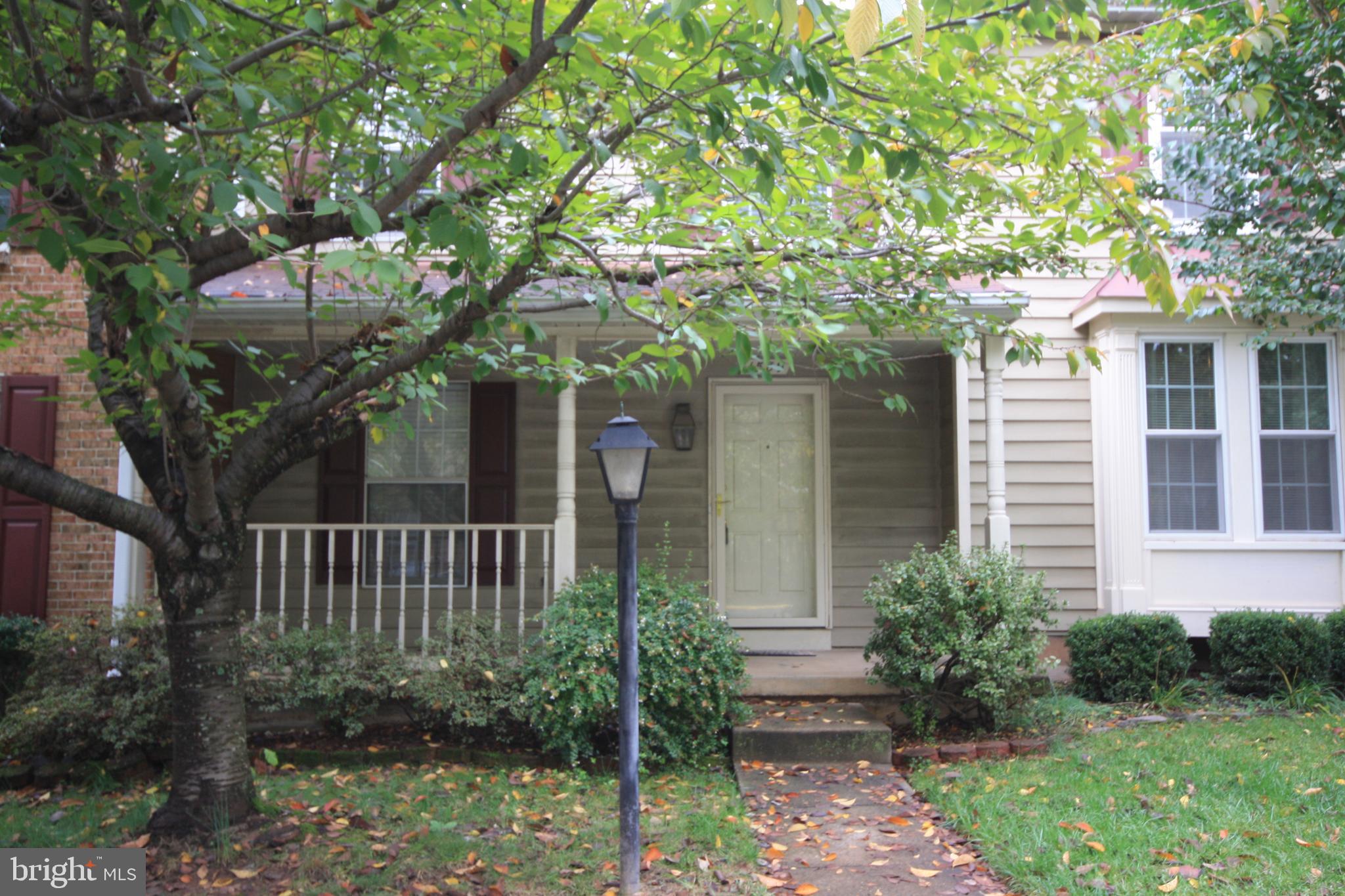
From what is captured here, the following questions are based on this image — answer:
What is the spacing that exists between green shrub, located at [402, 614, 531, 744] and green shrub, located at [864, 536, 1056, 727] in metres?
2.48

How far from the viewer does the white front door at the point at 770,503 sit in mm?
8617

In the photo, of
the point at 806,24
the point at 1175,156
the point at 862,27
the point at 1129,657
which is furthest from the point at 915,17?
the point at 1129,657

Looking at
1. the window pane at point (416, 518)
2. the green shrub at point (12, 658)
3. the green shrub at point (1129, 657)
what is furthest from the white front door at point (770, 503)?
the green shrub at point (12, 658)

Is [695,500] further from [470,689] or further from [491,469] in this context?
[470,689]

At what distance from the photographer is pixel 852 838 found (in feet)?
15.4

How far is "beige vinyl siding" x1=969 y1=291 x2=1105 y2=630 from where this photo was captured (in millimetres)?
8281

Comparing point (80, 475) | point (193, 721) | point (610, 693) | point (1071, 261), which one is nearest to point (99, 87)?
point (193, 721)

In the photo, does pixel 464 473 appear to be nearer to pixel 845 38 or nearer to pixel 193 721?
pixel 193 721

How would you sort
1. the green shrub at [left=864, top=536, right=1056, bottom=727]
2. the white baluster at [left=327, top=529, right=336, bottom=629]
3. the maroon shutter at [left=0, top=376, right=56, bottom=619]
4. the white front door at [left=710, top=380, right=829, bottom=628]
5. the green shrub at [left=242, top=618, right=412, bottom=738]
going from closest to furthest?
the green shrub at [left=242, top=618, right=412, bottom=738], the green shrub at [left=864, top=536, right=1056, bottom=727], the white baluster at [left=327, top=529, right=336, bottom=629], the maroon shutter at [left=0, top=376, right=56, bottom=619], the white front door at [left=710, top=380, right=829, bottom=628]

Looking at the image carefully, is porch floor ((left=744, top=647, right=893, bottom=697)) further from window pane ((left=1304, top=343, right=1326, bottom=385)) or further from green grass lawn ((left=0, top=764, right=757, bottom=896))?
window pane ((left=1304, top=343, right=1326, bottom=385))

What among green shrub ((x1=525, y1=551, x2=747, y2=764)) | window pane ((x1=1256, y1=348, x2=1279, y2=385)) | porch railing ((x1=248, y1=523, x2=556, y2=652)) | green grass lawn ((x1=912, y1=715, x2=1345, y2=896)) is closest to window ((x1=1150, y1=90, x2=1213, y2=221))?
window pane ((x1=1256, y1=348, x2=1279, y2=385))

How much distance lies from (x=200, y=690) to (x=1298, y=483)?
27.3 feet

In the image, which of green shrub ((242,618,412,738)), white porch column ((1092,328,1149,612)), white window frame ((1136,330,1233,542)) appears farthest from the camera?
white window frame ((1136,330,1233,542))

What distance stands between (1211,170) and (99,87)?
7453mm
